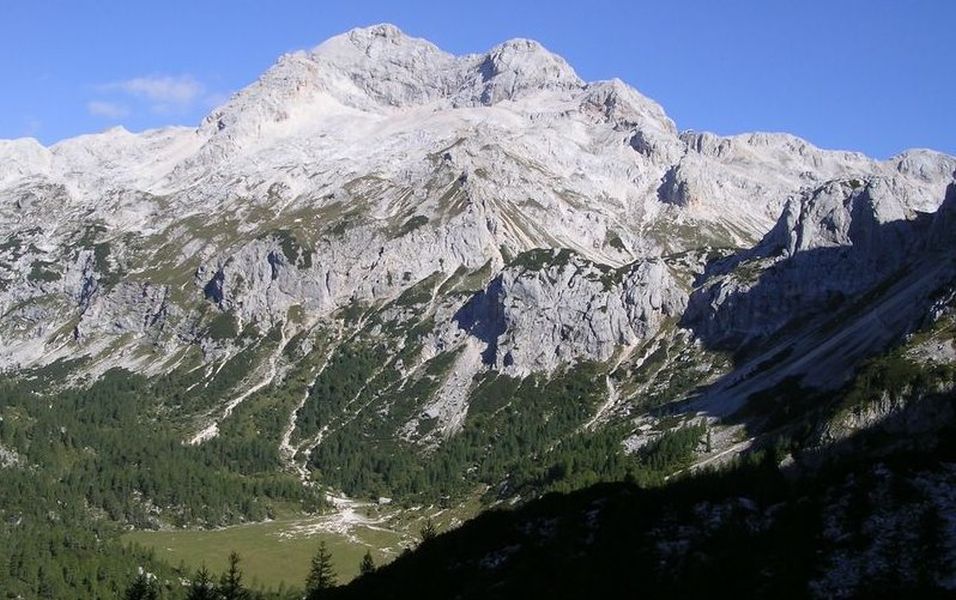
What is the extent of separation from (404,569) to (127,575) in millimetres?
116849

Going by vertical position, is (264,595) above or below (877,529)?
below

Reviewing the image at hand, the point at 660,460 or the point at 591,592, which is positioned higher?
the point at 660,460

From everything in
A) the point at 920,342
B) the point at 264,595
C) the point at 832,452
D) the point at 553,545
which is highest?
the point at 920,342

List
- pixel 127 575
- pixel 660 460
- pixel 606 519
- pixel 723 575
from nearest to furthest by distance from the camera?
pixel 723 575 < pixel 606 519 < pixel 127 575 < pixel 660 460

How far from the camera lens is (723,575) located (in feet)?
169

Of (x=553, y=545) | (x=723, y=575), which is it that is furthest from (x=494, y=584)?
(x=723, y=575)

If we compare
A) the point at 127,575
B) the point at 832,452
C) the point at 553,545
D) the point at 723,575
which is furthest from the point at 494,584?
the point at 127,575

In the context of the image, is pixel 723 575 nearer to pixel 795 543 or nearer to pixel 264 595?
pixel 795 543

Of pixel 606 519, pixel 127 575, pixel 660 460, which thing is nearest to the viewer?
pixel 606 519

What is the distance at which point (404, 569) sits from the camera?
216 feet

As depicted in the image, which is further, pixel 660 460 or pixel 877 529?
→ pixel 660 460

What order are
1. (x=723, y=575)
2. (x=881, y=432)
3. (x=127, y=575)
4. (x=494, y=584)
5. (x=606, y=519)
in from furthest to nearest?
(x=127, y=575)
(x=881, y=432)
(x=606, y=519)
(x=494, y=584)
(x=723, y=575)

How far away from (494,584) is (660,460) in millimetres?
147348

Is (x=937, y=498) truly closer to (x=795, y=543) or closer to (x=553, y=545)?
(x=795, y=543)
